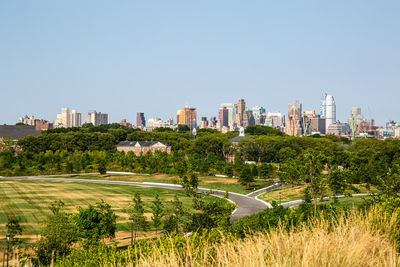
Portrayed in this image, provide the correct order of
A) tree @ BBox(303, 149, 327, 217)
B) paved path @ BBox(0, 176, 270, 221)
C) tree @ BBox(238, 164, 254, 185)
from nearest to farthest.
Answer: tree @ BBox(303, 149, 327, 217) → paved path @ BBox(0, 176, 270, 221) → tree @ BBox(238, 164, 254, 185)

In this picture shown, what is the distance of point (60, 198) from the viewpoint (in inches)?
1946

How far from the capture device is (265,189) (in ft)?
194

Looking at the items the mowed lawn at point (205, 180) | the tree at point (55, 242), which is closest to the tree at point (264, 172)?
the mowed lawn at point (205, 180)

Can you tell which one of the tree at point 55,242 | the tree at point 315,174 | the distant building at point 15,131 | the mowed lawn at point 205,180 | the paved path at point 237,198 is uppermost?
the distant building at point 15,131

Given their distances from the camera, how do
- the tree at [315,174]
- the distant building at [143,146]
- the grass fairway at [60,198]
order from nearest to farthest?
the tree at [315,174] < the grass fairway at [60,198] < the distant building at [143,146]

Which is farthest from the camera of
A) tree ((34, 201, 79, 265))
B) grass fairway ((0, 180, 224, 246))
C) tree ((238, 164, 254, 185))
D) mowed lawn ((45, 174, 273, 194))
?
mowed lawn ((45, 174, 273, 194))

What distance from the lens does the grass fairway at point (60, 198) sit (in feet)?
115

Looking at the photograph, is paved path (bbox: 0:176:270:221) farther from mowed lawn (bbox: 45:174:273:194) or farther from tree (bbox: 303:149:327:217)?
tree (bbox: 303:149:327:217)

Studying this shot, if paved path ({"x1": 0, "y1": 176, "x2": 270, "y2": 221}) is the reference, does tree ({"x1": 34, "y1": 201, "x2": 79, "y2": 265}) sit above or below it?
above

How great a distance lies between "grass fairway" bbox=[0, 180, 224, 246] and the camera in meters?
34.9

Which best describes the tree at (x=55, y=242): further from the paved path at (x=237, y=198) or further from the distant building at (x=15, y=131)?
the distant building at (x=15, y=131)

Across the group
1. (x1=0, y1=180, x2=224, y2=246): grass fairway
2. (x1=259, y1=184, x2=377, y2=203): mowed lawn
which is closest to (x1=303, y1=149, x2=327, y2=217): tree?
(x1=0, y1=180, x2=224, y2=246): grass fairway

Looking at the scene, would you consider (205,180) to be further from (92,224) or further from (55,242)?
(55,242)

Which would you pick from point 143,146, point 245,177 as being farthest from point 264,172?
point 143,146
